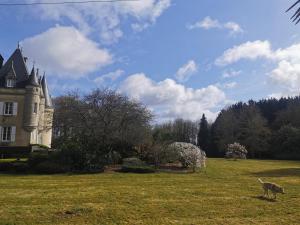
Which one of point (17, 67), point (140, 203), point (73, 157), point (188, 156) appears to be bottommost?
point (140, 203)

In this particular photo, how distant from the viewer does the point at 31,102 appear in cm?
4150

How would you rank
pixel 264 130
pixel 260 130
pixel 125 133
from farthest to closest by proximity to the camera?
1. pixel 264 130
2. pixel 260 130
3. pixel 125 133

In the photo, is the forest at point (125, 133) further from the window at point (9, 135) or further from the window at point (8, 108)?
the window at point (8, 108)

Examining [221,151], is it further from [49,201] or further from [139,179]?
[49,201]

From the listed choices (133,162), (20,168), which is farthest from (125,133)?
(20,168)

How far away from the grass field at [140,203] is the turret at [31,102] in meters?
21.9

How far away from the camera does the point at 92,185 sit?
62.0ft

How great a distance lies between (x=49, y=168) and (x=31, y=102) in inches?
713

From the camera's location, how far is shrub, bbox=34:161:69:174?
2500 centimetres

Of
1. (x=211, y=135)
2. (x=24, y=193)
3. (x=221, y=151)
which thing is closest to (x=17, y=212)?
(x=24, y=193)

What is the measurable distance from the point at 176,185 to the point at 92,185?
404 cm

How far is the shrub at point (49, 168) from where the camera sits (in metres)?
25.0

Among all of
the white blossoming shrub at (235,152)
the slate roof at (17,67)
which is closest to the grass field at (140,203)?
the slate roof at (17,67)

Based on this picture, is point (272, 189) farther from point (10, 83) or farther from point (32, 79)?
point (10, 83)
